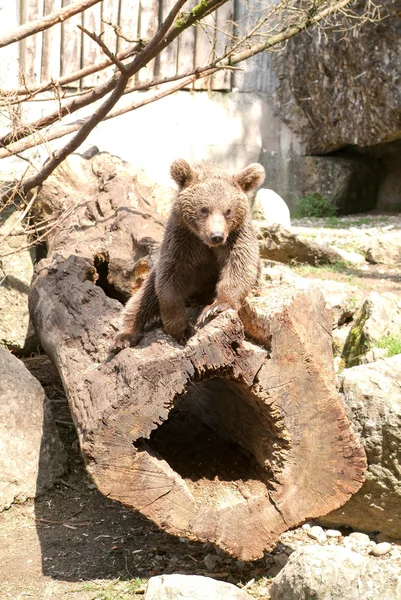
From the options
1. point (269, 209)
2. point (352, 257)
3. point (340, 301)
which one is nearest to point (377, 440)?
point (340, 301)

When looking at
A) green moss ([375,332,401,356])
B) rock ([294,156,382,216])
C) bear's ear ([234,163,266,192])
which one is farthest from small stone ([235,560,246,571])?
rock ([294,156,382,216])

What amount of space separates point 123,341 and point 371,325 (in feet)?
7.44

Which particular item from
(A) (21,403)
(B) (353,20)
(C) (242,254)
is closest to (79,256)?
(A) (21,403)

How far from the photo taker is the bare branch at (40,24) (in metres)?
5.43

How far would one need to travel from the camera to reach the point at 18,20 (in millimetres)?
10758

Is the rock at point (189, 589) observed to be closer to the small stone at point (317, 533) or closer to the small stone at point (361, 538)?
the small stone at point (317, 533)

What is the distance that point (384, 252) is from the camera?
8.89 metres

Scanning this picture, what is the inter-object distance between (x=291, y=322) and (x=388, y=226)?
21.7 ft

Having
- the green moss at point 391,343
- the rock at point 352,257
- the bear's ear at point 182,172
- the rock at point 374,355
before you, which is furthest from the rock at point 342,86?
the bear's ear at point 182,172

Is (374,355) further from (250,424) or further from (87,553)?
(87,553)

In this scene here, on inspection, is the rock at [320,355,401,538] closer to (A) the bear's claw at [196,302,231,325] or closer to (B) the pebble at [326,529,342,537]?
(B) the pebble at [326,529,342,537]

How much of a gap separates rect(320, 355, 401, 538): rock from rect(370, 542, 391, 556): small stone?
13 cm

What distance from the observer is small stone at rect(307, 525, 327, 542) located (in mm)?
4709

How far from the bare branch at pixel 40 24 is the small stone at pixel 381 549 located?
4042mm
